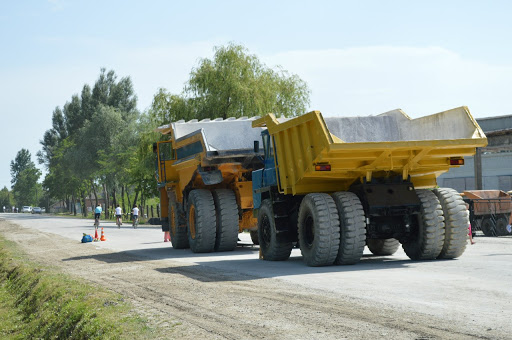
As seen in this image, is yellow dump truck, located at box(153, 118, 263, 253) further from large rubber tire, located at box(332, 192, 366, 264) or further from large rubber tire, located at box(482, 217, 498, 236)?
large rubber tire, located at box(482, 217, 498, 236)

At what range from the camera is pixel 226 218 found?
19.6m

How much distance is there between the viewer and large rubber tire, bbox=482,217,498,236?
93.4 feet

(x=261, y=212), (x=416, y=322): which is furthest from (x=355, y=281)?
(x=261, y=212)

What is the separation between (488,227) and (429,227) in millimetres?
15599

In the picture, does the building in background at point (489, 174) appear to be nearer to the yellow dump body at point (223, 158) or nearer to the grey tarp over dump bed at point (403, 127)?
the yellow dump body at point (223, 158)

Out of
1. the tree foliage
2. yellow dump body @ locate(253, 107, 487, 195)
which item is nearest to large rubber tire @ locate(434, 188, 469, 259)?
yellow dump body @ locate(253, 107, 487, 195)

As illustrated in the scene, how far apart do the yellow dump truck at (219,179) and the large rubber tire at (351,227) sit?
4885 millimetres

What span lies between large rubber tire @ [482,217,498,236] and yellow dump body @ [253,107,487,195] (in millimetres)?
13866

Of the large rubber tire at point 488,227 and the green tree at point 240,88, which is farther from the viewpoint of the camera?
the green tree at point 240,88

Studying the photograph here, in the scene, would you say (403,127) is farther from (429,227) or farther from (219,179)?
(219,179)

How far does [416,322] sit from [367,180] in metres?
6.93

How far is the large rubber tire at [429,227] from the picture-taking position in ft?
46.4

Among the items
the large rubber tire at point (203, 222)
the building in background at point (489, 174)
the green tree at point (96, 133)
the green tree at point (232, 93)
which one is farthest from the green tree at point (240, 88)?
the green tree at point (96, 133)

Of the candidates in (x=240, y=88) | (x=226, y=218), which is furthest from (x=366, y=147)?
(x=240, y=88)
